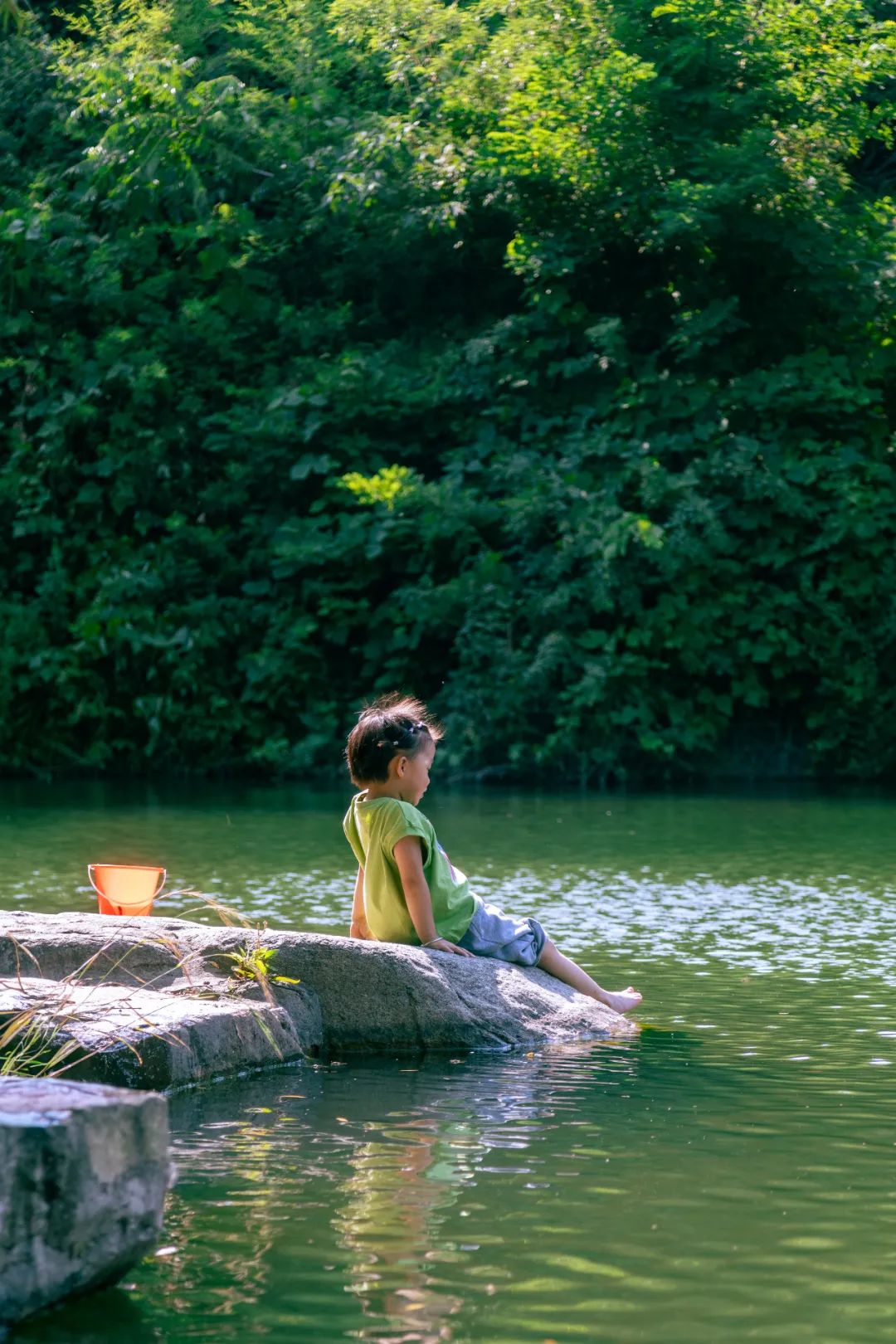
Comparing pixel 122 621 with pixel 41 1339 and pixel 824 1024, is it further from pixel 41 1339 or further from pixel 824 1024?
pixel 41 1339

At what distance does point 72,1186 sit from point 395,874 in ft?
10.3

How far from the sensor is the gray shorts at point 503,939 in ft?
21.7

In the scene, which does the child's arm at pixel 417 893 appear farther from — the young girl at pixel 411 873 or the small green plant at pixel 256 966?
the small green plant at pixel 256 966

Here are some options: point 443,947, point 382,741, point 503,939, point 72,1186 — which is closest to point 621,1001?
point 503,939

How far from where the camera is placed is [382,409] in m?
20.6

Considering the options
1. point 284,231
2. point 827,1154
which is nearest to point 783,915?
point 827,1154

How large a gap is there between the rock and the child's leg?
323cm

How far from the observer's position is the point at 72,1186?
338 centimetres

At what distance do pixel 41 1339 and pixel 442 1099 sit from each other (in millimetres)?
2123

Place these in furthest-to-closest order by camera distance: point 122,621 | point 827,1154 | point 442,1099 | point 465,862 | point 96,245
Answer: point 96,245 < point 122,621 < point 465,862 < point 442,1099 < point 827,1154

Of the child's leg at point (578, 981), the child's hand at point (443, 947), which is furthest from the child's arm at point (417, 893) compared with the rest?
the child's leg at point (578, 981)

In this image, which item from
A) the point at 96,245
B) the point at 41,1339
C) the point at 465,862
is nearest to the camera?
the point at 41,1339

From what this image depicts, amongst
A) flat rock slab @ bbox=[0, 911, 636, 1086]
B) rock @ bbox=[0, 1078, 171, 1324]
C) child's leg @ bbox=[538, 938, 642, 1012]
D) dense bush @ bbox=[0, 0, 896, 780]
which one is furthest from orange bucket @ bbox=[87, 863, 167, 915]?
dense bush @ bbox=[0, 0, 896, 780]

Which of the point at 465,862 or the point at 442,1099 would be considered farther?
the point at 465,862
